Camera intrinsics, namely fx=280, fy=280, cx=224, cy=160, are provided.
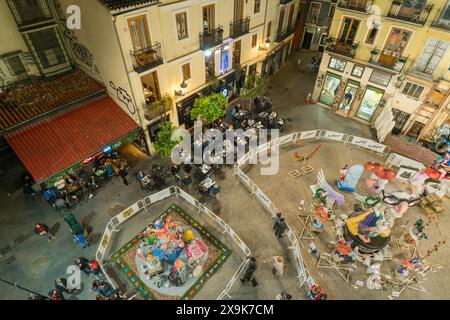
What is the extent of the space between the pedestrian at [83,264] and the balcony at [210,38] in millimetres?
15722

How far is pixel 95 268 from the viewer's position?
14.7 metres

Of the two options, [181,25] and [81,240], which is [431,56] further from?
[81,240]

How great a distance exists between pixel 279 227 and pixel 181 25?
568 inches

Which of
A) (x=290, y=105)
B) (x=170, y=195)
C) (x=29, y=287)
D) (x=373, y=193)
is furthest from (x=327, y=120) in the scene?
(x=29, y=287)

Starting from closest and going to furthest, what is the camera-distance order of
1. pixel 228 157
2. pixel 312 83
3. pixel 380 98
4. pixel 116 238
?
pixel 116 238
pixel 228 157
pixel 380 98
pixel 312 83

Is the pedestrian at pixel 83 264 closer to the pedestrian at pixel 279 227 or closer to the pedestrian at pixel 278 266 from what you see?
the pedestrian at pixel 278 266

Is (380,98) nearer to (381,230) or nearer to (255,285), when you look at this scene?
(381,230)

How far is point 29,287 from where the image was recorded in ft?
48.8

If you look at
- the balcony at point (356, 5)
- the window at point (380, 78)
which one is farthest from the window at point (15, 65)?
the window at point (380, 78)

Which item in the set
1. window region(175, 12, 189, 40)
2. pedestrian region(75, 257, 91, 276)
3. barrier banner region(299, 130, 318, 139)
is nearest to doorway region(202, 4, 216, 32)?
window region(175, 12, 189, 40)

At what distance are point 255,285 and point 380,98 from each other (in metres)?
18.8

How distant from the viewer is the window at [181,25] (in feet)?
59.4

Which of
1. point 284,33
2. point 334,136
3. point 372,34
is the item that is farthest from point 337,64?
point 284,33

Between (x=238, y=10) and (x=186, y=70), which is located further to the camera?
(x=238, y=10)
